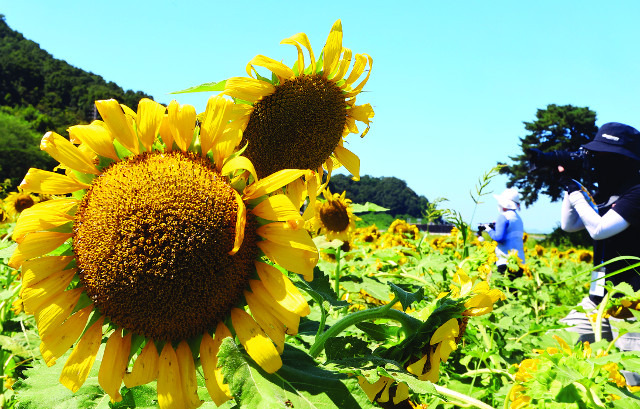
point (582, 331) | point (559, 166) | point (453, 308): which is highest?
point (559, 166)

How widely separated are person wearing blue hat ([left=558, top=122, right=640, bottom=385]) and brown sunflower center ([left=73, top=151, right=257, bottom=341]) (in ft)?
9.58

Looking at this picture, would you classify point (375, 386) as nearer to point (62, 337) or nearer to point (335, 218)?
point (62, 337)

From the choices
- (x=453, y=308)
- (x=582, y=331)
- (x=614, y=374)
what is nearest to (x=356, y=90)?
(x=453, y=308)

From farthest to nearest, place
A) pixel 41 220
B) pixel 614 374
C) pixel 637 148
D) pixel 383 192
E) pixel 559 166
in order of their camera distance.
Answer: pixel 383 192, pixel 559 166, pixel 637 148, pixel 614 374, pixel 41 220

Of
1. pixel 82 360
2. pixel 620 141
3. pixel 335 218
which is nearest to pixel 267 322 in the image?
pixel 82 360

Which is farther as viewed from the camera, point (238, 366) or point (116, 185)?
point (116, 185)

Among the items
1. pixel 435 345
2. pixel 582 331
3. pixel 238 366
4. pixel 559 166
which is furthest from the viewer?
pixel 559 166

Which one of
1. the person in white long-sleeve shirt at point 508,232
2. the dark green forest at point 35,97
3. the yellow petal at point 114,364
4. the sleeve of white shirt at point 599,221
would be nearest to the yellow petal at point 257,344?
the yellow petal at point 114,364

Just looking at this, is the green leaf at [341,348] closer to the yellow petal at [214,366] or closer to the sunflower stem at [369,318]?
the sunflower stem at [369,318]

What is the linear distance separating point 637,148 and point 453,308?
3577mm

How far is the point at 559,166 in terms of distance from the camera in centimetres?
418

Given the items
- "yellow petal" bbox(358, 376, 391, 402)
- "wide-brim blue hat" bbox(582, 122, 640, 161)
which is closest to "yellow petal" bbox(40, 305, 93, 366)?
"yellow petal" bbox(358, 376, 391, 402)

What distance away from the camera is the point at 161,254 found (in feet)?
2.48

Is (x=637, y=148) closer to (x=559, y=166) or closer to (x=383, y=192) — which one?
(x=559, y=166)
